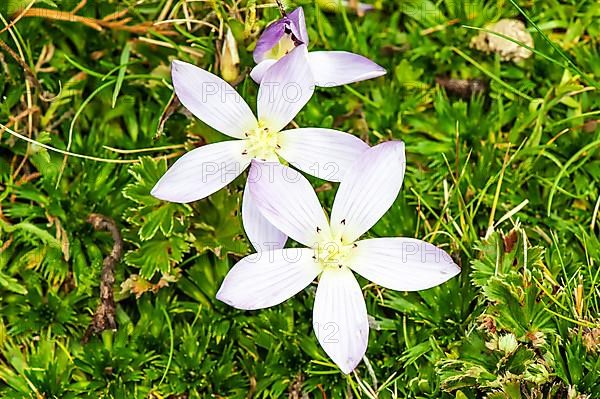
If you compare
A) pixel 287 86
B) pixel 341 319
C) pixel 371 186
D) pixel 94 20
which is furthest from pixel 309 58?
pixel 94 20

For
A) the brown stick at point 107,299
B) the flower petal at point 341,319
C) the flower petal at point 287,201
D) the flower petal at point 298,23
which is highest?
the flower petal at point 298,23

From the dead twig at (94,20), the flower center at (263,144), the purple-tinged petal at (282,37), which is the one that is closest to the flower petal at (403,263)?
the flower center at (263,144)

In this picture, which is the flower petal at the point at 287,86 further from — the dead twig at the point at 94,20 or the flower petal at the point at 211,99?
the dead twig at the point at 94,20

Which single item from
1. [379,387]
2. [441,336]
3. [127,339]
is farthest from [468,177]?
[127,339]

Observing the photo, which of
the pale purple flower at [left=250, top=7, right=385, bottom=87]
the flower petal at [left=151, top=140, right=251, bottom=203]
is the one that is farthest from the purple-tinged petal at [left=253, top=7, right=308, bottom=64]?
the flower petal at [left=151, top=140, right=251, bottom=203]

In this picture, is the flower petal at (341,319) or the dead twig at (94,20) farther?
the dead twig at (94,20)

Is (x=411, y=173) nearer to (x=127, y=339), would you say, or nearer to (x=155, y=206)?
(x=155, y=206)
